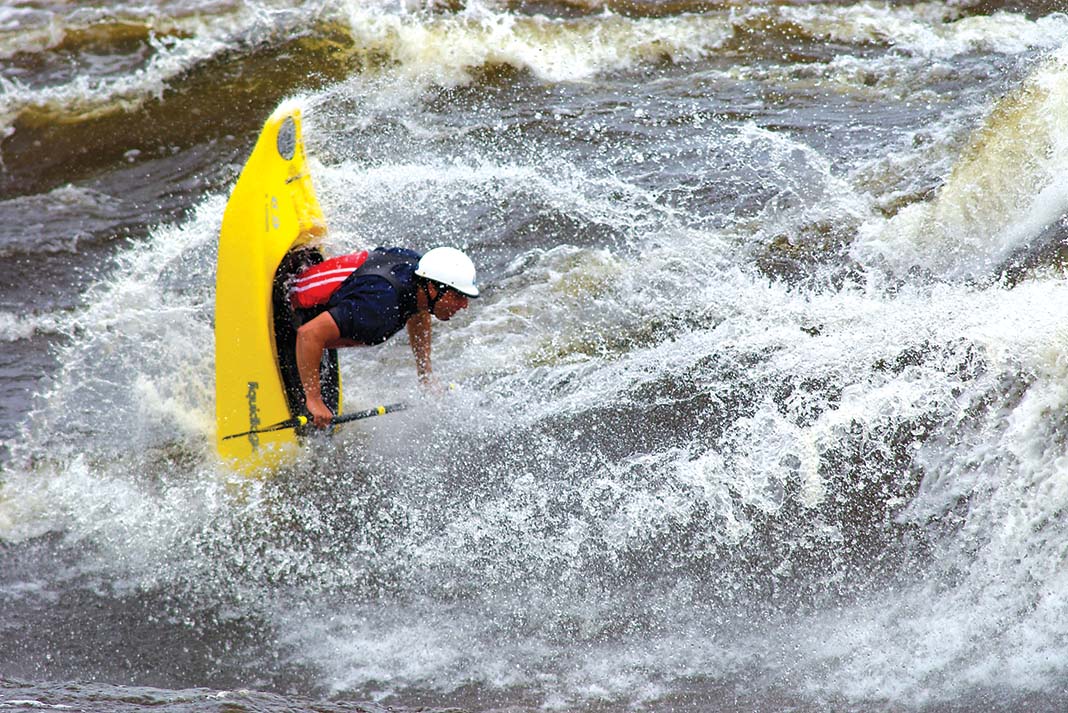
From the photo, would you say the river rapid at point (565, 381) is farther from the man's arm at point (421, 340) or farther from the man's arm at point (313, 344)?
the man's arm at point (313, 344)

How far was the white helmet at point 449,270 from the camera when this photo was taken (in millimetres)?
4805

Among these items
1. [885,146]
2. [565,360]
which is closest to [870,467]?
[565,360]

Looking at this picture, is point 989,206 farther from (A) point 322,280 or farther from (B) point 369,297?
(A) point 322,280

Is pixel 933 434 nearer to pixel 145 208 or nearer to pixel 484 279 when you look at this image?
pixel 484 279

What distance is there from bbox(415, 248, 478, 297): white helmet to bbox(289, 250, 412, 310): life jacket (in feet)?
0.51

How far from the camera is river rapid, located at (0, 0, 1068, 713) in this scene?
4.71 meters

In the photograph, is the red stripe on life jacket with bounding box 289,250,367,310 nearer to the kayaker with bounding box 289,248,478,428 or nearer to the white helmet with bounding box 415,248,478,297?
the kayaker with bounding box 289,248,478,428

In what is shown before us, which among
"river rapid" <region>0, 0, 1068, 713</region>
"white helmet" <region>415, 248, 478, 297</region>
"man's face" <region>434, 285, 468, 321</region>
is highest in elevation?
"white helmet" <region>415, 248, 478, 297</region>

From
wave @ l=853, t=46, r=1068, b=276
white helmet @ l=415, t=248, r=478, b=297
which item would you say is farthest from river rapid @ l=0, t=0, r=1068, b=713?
white helmet @ l=415, t=248, r=478, b=297

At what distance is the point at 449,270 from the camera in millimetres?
4801

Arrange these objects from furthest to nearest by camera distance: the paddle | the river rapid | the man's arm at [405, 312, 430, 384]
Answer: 1. the man's arm at [405, 312, 430, 384]
2. the paddle
3. the river rapid

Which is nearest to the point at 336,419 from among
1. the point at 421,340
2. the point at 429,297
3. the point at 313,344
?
the point at 313,344

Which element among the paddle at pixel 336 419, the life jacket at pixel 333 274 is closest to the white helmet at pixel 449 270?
the life jacket at pixel 333 274

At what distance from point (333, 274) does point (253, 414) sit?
0.89 m
